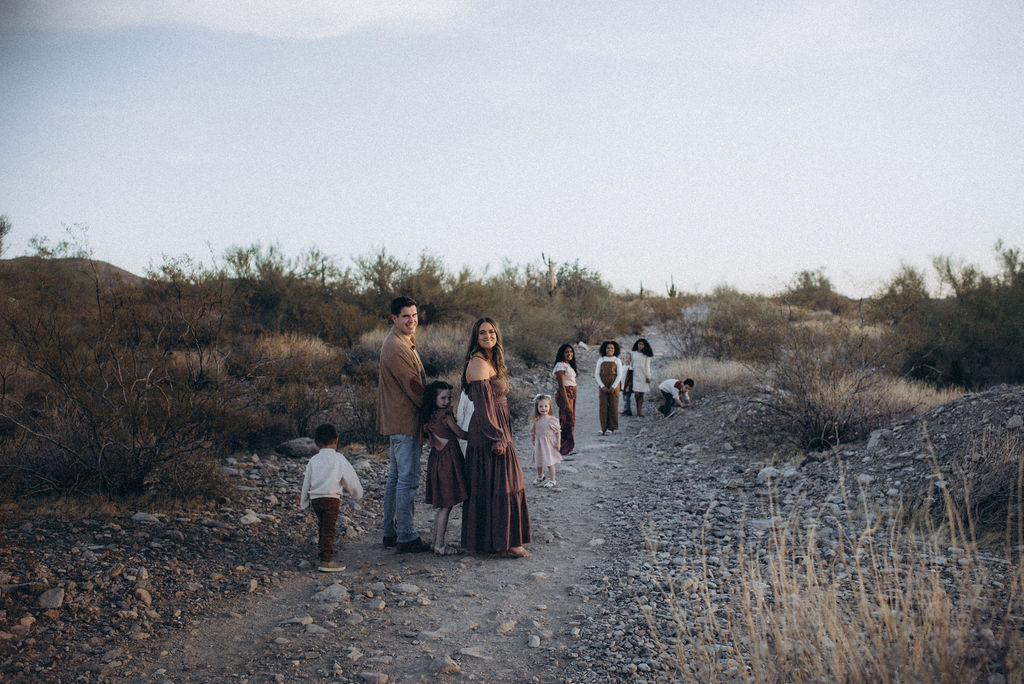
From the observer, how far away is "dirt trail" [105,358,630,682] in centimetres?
329

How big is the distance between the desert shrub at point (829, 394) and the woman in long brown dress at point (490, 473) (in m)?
4.18

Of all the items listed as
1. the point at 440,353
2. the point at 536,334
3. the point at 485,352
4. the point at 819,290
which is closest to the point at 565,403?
the point at 485,352

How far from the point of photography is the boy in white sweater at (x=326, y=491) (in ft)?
15.7

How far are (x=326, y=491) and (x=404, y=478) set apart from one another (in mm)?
629

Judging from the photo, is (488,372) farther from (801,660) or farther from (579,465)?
(579,465)

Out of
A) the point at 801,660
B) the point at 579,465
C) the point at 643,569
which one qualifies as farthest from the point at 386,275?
the point at 801,660

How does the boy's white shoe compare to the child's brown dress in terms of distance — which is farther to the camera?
the child's brown dress

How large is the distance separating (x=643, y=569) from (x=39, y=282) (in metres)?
9.66

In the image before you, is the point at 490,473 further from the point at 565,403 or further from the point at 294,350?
the point at 294,350

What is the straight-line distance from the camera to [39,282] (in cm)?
927

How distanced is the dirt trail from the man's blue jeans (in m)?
0.23

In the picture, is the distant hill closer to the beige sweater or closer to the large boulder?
the large boulder

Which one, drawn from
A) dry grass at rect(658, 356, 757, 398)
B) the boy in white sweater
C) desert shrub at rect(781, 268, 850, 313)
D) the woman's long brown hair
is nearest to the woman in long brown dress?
the woman's long brown hair

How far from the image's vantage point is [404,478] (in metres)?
5.07
